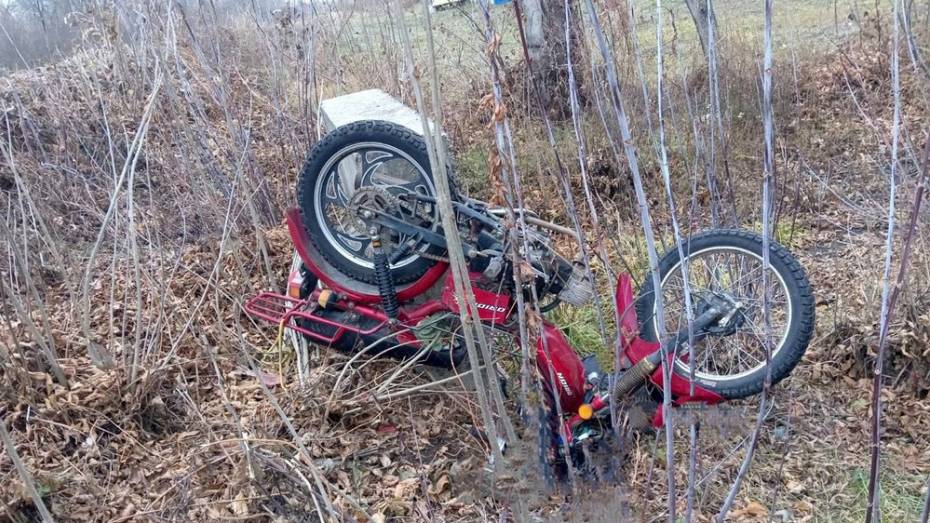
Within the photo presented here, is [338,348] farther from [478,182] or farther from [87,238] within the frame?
[87,238]

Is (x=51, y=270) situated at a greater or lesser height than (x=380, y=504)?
greater

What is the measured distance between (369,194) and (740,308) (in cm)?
139

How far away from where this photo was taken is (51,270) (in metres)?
4.36

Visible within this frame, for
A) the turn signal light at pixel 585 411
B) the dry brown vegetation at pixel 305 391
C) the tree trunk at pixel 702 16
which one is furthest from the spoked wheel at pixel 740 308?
the tree trunk at pixel 702 16

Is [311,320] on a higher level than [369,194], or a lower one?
lower

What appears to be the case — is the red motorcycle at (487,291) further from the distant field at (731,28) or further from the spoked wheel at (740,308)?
the distant field at (731,28)

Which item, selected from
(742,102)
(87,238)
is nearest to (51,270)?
(87,238)

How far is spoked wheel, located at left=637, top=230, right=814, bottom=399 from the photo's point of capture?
2.44 meters

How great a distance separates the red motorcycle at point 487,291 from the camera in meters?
2.51

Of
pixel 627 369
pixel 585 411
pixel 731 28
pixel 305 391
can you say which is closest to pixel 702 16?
pixel 731 28

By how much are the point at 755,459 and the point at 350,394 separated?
5.36 ft

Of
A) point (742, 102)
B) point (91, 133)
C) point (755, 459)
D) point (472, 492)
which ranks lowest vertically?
point (755, 459)

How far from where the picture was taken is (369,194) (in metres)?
2.82

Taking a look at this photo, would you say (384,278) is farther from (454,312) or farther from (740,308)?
(740,308)
